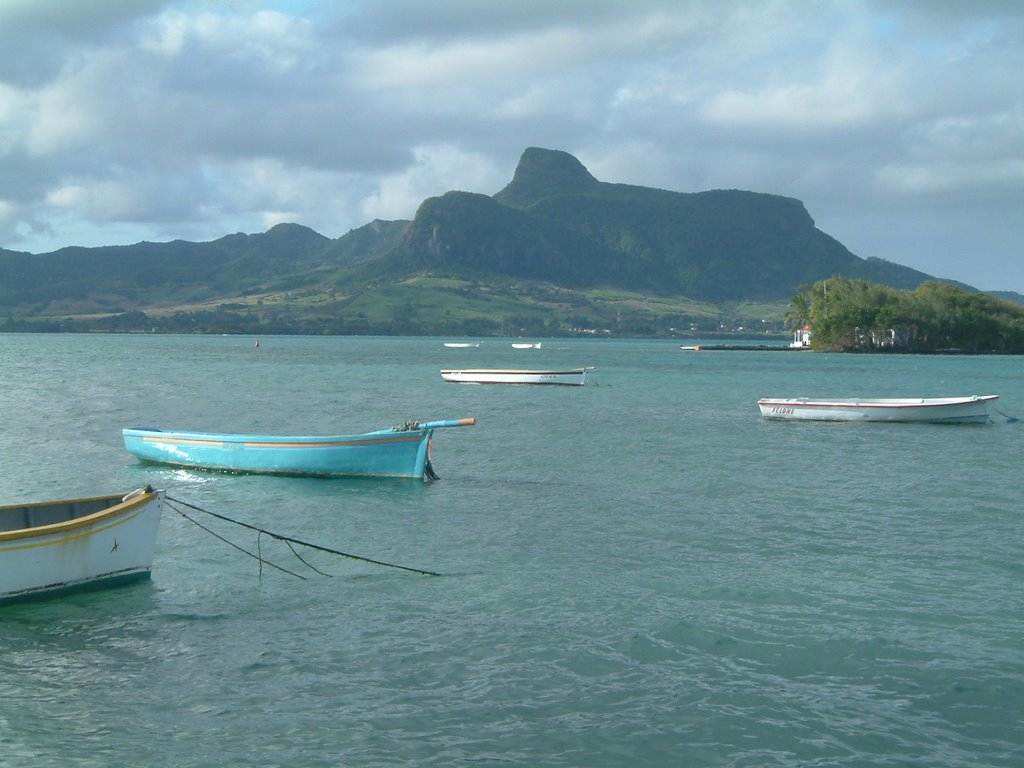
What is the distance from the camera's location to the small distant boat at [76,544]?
16094 millimetres

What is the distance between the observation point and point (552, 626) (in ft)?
52.3

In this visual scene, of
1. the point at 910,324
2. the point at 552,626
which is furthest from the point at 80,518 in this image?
the point at 910,324

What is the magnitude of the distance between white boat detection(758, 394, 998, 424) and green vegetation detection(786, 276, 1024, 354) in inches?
5167

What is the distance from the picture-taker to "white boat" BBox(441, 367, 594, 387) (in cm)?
8056

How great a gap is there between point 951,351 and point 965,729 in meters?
182

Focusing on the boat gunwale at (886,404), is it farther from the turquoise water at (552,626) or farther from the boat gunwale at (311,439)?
the boat gunwale at (311,439)

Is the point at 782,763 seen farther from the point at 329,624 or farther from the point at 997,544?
the point at 997,544

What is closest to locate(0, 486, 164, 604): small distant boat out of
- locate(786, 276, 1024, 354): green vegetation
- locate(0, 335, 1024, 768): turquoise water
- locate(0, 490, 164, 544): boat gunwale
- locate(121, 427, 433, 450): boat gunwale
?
locate(0, 490, 164, 544): boat gunwale

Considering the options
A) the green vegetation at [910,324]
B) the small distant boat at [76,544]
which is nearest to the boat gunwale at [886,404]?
the small distant boat at [76,544]

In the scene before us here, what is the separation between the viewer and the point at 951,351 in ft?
587

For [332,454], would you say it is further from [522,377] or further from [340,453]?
[522,377]

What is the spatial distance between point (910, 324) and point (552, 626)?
177596mm

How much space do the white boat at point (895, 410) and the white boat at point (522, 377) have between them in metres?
29.5

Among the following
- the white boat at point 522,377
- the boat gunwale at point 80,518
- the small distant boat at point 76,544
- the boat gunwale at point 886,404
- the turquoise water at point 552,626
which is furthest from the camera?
the white boat at point 522,377
